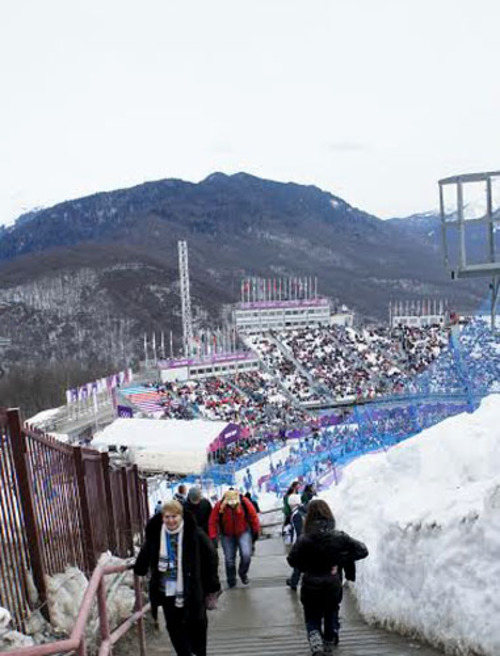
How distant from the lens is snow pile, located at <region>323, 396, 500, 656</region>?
468 centimetres

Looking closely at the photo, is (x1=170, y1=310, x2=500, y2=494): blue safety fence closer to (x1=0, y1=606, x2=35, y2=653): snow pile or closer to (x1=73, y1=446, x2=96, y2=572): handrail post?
(x1=73, y1=446, x2=96, y2=572): handrail post

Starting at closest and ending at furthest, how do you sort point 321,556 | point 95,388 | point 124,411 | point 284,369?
point 321,556 → point 124,411 → point 95,388 → point 284,369

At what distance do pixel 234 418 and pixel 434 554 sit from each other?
3797cm

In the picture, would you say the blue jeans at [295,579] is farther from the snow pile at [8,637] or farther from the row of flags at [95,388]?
the row of flags at [95,388]

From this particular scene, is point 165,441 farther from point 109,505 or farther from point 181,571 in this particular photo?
point 181,571

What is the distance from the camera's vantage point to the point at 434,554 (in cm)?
513

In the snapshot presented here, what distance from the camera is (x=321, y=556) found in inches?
174

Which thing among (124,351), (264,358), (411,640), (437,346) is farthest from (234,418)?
(124,351)

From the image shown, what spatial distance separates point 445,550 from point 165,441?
89.8 feet

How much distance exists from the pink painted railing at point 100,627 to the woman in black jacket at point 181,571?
33 centimetres

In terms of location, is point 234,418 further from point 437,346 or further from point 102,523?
point 102,523

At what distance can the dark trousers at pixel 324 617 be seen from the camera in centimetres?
459

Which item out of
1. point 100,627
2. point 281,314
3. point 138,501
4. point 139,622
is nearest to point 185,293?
point 281,314

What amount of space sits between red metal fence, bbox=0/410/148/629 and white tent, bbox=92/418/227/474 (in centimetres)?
2334
